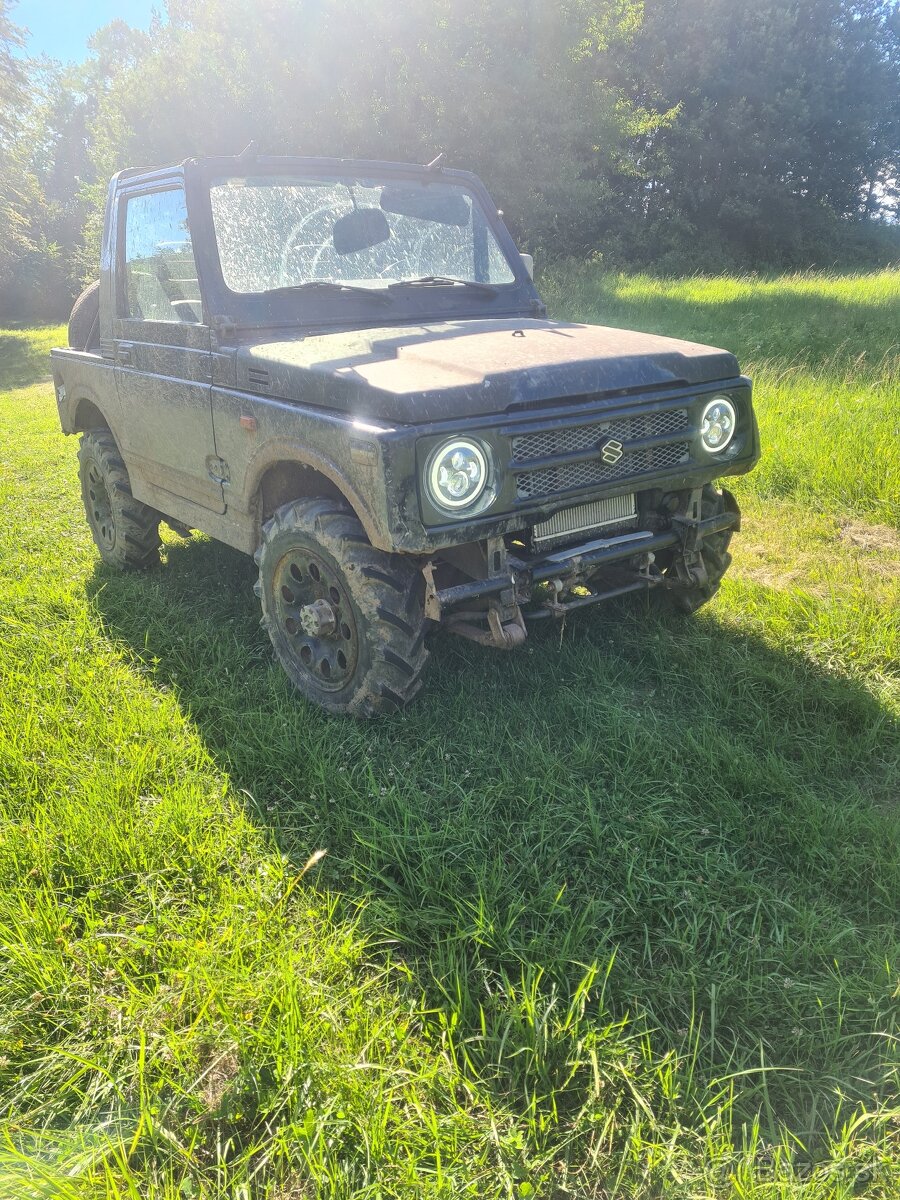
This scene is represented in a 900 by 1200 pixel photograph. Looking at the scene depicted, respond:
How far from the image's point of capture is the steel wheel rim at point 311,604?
3.03 metres

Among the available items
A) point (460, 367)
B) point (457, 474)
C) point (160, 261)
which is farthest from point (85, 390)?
point (457, 474)

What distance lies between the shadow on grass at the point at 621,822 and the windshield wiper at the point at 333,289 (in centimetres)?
146

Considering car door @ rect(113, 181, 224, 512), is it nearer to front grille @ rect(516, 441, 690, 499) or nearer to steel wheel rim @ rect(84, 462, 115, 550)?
steel wheel rim @ rect(84, 462, 115, 550)

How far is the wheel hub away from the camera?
10.1 ft

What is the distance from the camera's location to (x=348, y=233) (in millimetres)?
3758

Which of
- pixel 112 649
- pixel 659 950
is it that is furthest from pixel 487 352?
pixel 112 649

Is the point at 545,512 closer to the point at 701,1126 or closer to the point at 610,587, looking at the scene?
the point at 610,587

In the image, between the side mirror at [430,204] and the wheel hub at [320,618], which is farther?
the side mirror at [430,204]

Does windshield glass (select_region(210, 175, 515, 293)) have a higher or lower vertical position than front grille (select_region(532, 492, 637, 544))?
higher

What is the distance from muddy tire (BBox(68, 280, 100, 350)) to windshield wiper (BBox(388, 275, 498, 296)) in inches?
93.3

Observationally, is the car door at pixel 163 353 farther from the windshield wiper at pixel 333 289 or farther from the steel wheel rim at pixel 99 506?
the steel wheel rim at pixel 99 506

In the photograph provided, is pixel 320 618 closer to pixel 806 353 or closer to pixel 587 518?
pixel 587 518

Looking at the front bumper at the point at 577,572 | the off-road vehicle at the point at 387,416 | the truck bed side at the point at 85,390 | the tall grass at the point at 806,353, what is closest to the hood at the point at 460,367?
the off-road vehicle at the point at 387,416

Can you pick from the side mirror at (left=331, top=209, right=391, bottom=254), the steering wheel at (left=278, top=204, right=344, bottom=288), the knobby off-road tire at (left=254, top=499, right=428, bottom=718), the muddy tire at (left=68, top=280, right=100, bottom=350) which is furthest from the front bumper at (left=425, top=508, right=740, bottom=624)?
the muddy tire at (left=68, top=280, right=100, bottom=350)
